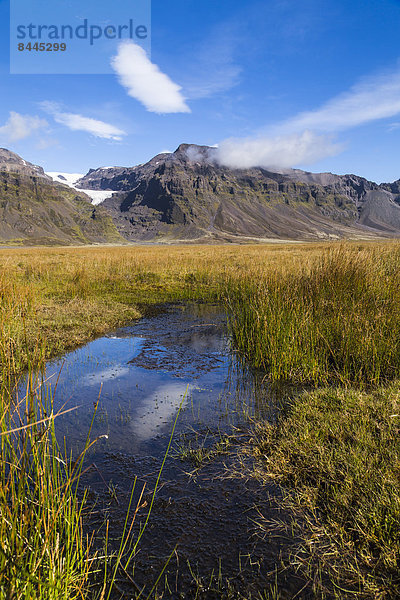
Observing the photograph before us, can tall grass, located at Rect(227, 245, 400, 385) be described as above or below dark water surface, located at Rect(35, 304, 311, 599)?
above

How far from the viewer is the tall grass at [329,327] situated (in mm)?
5812

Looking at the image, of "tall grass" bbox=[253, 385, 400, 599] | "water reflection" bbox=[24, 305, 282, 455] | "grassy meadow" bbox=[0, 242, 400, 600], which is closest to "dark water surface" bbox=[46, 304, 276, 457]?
"water reflection" bbox=[24, 305, 282, 455]

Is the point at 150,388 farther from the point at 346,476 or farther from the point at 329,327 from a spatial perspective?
the point at 346,476

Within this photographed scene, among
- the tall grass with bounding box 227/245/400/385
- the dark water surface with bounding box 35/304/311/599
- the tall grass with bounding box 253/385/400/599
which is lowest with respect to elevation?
the dark water surface with bounding box 35/304/311/599

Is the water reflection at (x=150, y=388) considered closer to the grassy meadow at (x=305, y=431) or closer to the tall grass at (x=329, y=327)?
the grassy meadow at (x=305, y=431)

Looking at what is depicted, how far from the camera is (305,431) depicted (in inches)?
160

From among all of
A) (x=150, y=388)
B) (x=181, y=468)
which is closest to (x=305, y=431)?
(x=181, y=468)

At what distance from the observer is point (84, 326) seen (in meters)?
10.2

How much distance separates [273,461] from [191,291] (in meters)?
13.6

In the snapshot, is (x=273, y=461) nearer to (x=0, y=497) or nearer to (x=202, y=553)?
(x=202, y=553)

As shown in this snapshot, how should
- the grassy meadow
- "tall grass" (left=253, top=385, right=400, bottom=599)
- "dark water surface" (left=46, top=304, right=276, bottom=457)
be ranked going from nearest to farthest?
the grassy meadow, "tall grass" (left=253, top=385, right=400, bottom=599), "dark water surface" (left=46, top=304, right=276, bottom=457)

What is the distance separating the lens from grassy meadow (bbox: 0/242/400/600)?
7.00 feet

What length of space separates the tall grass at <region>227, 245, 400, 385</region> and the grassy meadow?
0.09ft

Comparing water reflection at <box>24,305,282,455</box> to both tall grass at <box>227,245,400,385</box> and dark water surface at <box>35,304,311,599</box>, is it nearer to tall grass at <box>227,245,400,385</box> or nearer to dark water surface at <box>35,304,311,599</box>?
dark water surface at <box>35,304,311,599</box>
